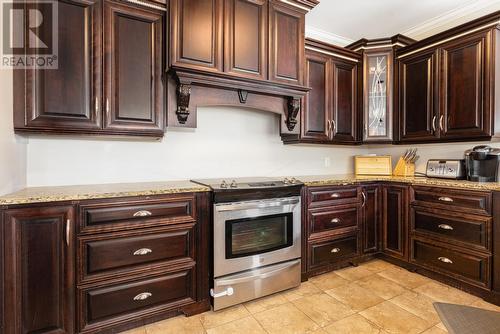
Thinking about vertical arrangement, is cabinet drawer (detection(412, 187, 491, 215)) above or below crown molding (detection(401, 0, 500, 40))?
below

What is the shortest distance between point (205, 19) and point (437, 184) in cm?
260

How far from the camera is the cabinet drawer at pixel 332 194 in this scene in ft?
8.37

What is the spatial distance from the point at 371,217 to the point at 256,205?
1.58 m

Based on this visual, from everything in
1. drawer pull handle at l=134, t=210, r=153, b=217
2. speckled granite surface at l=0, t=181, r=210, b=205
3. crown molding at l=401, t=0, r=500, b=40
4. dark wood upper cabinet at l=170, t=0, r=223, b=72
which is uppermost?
crown molding at l=401, t=0, r=500, b=40

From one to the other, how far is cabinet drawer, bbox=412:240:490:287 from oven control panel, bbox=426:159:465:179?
0.75 meters

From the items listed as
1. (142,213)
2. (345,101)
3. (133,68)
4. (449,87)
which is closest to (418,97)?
(449,87)

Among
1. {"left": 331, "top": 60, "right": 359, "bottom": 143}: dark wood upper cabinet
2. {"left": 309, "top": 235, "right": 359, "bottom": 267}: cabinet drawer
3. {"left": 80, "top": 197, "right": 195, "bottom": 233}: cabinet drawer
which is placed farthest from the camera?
{"left": 331, "top": 60, "right": 359, "bottom": 143}: dark wood upper cabinet

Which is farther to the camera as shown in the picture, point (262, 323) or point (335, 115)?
point (335, 115)

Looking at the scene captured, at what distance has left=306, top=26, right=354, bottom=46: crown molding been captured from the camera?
3.30 m

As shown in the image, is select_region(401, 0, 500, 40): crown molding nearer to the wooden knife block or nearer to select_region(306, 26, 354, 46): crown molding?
select_region(306, 26, 354, 46): crown molding

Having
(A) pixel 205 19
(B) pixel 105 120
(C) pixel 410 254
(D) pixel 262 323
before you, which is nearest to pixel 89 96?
(B) pixel 105 120

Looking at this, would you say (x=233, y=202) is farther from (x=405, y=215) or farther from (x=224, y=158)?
(x=405, y=215)

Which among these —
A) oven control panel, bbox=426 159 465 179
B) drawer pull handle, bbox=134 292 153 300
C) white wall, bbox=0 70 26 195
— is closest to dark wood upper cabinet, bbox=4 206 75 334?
white wall, bbox=0 70 26 195

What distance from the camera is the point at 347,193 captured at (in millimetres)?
2752
